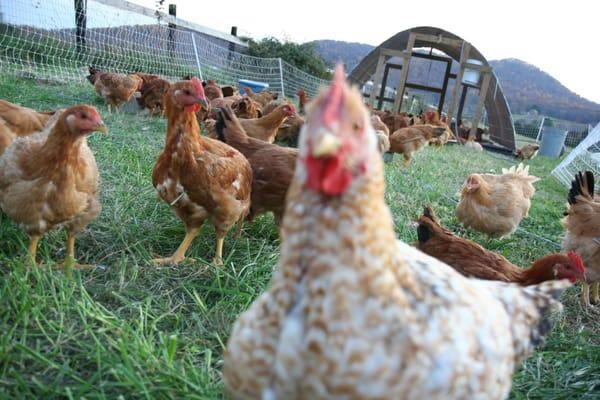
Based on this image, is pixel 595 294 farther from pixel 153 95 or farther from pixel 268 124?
pixel 153 95

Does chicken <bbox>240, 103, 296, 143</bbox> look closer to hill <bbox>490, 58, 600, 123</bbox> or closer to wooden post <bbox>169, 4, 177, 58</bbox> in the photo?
wooden post <bbox>169, 4, 177, 58</bbox>

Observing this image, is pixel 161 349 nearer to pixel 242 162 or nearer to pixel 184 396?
pixel 184 396

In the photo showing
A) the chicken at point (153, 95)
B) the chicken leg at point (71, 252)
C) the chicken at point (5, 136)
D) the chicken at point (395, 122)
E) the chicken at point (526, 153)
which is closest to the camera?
the chicken leg at point (71, 252)

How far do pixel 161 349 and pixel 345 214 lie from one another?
1193 mm

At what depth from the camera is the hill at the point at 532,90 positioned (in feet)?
78.4

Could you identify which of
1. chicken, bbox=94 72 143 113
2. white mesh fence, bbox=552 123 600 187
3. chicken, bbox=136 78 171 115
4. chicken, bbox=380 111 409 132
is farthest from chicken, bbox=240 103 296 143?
chicken, bbox=380 111 409 132

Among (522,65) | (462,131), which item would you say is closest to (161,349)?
(462,131)

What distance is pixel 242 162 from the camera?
9.86 ft

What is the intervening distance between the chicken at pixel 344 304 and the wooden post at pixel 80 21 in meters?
8.46

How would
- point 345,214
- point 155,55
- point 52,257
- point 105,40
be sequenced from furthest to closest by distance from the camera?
point 155,55 → point 105,40 → point 52,257 → point 345,214

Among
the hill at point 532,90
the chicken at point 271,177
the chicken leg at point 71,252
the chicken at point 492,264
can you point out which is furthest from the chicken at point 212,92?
the hill at point 532,90

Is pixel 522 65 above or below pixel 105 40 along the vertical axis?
above

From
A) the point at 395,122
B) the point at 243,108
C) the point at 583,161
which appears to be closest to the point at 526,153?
the point at 395,122

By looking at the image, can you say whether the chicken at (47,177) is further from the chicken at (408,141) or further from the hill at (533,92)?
the hill at (533,92)
